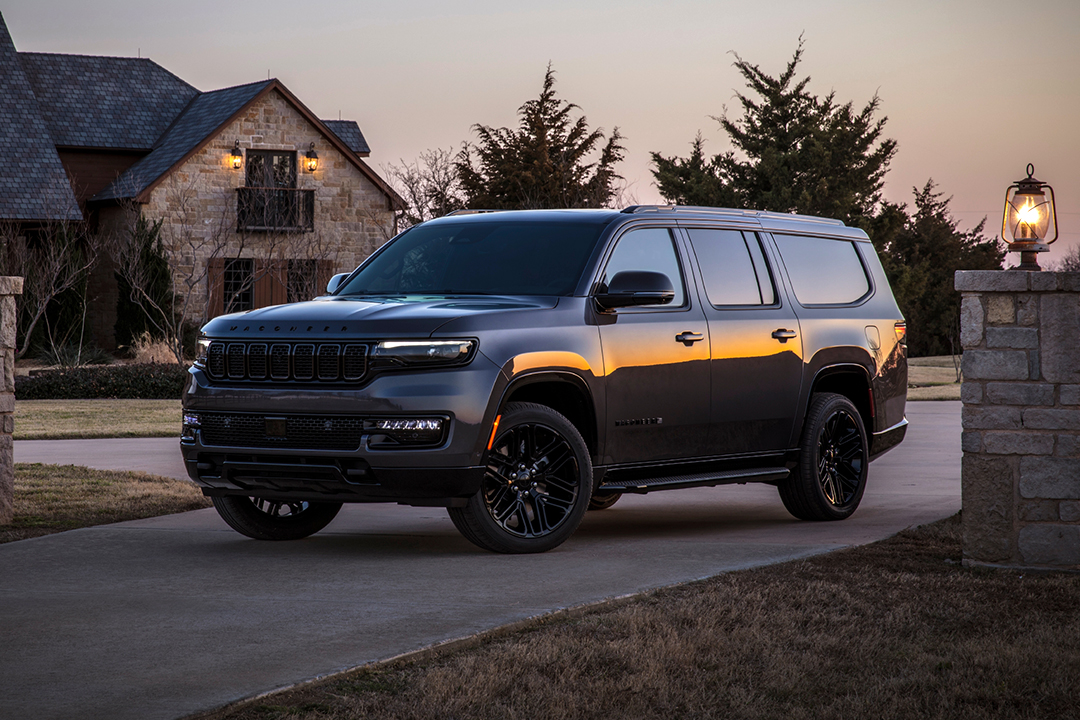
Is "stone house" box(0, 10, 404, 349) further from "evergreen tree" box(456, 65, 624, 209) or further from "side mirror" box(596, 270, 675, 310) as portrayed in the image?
"side mirror" box(596, 270, 675, 310)

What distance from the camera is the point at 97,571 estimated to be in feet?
24.1

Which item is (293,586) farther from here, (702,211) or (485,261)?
(702,211)

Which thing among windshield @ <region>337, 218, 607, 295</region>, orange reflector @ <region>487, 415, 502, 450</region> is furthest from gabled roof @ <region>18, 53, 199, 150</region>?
orange reflector @ <region>487, 415, 502, 450</region>

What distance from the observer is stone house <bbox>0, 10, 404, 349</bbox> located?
35.2 meters

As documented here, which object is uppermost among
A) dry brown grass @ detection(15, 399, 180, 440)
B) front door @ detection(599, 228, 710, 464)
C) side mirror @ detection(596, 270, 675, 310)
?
side mirror @ detection(596, 270, 675, 310)

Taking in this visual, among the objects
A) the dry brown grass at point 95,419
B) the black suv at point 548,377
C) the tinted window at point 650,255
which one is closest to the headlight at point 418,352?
the black suv at point 548,377

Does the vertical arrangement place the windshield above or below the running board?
above

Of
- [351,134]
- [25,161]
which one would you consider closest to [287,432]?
[25,161]

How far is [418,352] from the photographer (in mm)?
7375

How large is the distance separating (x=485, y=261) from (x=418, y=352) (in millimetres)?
1474

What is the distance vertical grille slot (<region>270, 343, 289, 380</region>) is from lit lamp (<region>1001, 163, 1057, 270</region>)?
12.7 ft

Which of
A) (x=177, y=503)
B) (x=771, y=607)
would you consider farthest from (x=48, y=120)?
(x=771, y=607)

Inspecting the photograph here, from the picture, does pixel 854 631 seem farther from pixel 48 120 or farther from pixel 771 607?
pixel 48 120

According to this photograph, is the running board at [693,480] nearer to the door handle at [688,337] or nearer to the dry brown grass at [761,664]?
the door handle at [688,337]
